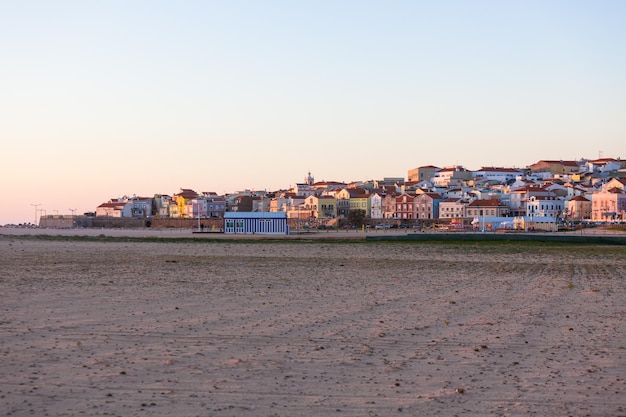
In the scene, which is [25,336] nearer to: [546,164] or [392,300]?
[392,300]

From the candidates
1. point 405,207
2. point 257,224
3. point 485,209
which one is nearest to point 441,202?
point 405,207

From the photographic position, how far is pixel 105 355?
344 inches

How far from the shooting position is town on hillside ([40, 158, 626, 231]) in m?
106

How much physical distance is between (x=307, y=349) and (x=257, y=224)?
6215cm

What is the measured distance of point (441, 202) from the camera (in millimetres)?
116250

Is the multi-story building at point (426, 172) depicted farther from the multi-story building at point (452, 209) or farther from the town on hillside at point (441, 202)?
the multi-story building at point (452, 209)

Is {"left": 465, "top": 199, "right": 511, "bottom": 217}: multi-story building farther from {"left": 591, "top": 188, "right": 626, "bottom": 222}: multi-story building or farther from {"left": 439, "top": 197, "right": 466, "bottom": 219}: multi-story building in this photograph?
{"left": 591, "top": 188, "right": 626, "bottom": 222}: multi-story building

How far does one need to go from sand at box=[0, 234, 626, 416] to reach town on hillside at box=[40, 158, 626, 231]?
73.0m

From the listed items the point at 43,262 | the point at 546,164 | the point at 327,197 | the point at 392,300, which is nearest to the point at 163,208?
the point at 327,197

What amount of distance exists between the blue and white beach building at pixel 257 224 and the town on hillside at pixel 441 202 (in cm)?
2110

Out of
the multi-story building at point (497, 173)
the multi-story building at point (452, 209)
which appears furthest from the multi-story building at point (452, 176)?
the multi-story building at point (452, 209)

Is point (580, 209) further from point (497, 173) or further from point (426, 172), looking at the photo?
point (426, 172)

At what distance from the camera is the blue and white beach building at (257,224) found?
Answer: 70250mm

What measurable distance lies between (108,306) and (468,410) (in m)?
8.24
